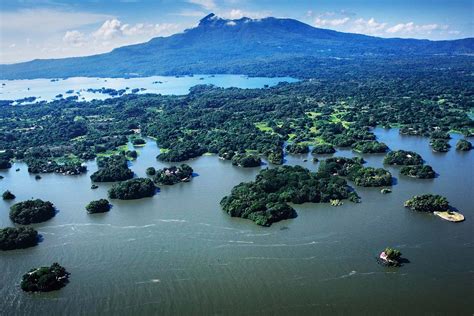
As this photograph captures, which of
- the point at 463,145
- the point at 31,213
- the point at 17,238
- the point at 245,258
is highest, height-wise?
the point at 17,238

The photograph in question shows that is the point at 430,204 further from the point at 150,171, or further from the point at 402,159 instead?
the point at 150,171

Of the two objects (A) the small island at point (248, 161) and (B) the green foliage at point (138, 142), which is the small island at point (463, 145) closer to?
(A) the small island at point (248, 161)

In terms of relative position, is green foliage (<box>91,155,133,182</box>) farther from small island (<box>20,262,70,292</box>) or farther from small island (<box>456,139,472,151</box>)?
small island (<box>456,139,472,151</box>)

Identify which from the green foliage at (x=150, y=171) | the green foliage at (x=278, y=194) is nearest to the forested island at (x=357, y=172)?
the green foliage at (x=278, y=194)

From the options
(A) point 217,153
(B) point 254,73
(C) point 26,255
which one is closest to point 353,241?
(C) point 26,255

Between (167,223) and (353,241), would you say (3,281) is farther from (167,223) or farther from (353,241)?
(353,241)

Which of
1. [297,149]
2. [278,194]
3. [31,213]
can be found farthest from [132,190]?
[297,149]

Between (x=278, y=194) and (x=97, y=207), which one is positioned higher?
(x=278, y=194)
